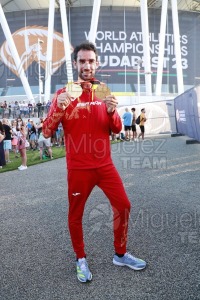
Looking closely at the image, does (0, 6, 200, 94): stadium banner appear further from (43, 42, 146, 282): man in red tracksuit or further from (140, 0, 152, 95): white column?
(43, 42, 146, 282): man in red tracksuit

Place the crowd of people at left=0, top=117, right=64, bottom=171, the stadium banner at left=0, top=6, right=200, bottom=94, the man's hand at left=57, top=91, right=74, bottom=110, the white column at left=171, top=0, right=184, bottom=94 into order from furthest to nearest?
the stadium banner at left=0, top=6, right=200, bottom=94 < the white column at left=171, top=0, right=184, bottom=94 < the crowd of people at left=0, top=117, right=64, bottom=171 < the man's hand at left=57, top=91, right=74, bottom=110

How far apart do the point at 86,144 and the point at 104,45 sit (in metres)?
38.6

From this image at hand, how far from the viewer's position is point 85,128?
256cm

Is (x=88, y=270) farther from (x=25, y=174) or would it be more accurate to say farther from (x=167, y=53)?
(x=167, y=53)

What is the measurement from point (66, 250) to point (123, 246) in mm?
774

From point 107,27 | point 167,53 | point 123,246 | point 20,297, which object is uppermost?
point 107,27

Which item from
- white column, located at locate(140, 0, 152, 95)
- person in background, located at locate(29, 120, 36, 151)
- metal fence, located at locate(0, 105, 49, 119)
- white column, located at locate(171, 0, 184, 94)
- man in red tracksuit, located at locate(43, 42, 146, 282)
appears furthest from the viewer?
white column, located at locate(171, 0, 184, 94)

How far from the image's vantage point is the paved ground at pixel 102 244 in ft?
7.88

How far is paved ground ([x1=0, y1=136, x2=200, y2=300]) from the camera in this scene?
2402mm

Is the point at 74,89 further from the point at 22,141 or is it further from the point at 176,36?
the point at 176,36

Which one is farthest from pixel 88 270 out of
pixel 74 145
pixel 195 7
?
pixel 195 7

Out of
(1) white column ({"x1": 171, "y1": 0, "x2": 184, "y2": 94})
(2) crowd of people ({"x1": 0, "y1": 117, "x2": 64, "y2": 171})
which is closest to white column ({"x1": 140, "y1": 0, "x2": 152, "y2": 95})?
(1) white column ({"x1": 171, "y1": 0, "x2": 184, "y2": 94})

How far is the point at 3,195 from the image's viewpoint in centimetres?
588

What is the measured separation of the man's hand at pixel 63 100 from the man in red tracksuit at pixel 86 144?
9 cm
